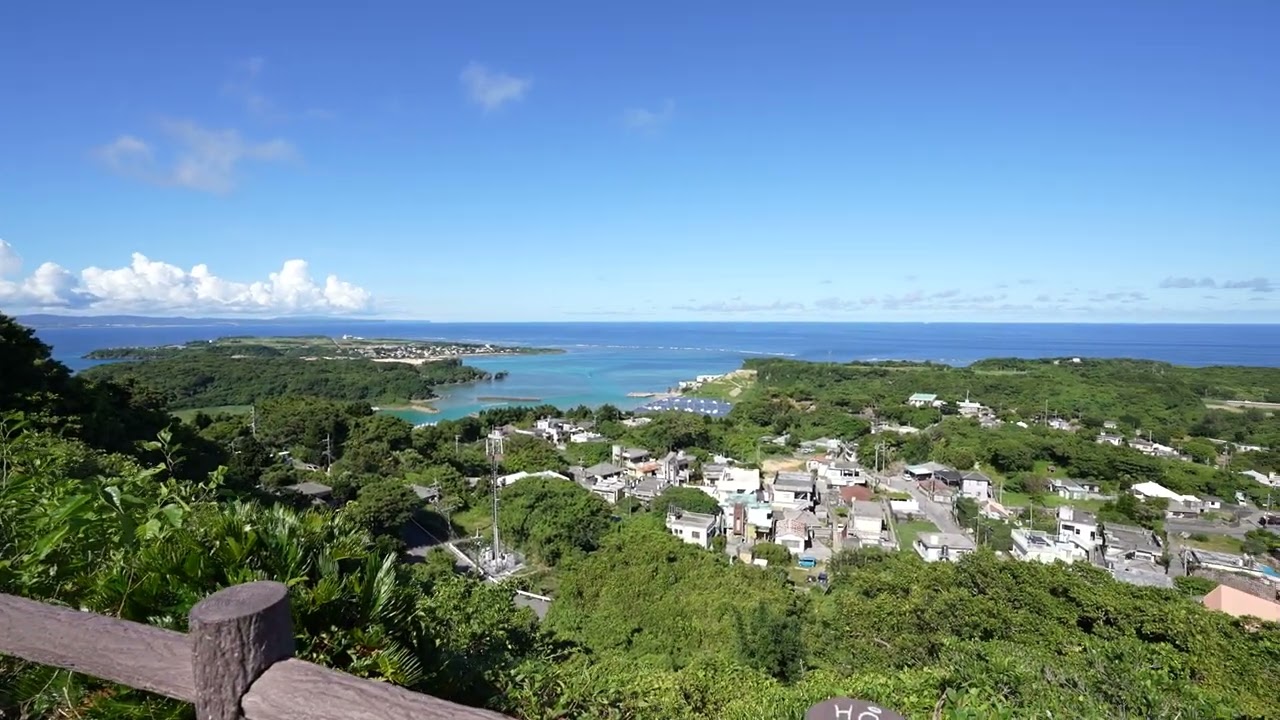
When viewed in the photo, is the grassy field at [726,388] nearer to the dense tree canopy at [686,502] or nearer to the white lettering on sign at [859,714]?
the dense tree canopy at [686,502]

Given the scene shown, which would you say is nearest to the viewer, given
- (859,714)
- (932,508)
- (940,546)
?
(859,714)

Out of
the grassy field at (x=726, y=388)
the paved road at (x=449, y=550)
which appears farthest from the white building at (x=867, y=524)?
the grassy field at (x=726, y=388)

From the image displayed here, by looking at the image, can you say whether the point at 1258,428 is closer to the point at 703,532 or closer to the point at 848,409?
the point at 848,409

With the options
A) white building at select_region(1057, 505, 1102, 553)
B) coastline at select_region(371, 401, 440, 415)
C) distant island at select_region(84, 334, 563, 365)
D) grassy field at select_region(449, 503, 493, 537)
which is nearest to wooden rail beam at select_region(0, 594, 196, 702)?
grassy field at select_region(449, 503, 493, 537)

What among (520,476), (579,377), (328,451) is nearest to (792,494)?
(520,476)

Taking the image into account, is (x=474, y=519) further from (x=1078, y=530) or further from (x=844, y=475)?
(x=1078, y=530)

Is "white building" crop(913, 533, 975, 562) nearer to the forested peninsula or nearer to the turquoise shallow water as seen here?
the forested peninsula
